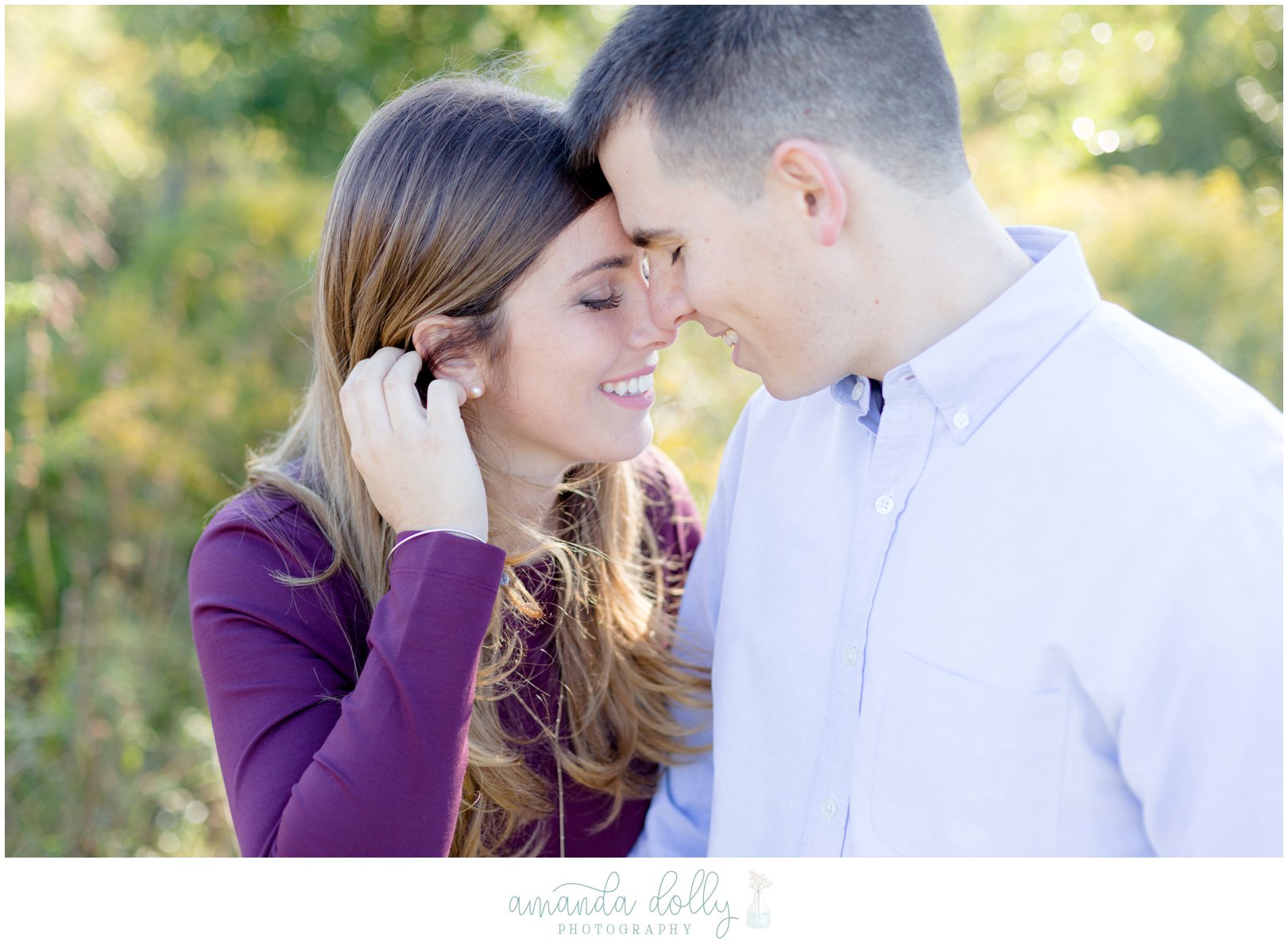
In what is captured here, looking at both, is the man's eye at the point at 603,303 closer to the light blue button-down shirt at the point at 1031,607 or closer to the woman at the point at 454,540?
the woman at the point at 454,540

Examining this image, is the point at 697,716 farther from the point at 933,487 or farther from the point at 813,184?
the point at 813,184

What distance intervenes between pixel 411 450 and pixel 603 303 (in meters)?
0.53

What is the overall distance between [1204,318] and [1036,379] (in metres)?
4.42

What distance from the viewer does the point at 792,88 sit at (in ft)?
5.54

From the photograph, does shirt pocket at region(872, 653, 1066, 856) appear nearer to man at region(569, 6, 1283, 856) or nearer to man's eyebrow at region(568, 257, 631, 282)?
man at region(569, 6, 1283, 856)

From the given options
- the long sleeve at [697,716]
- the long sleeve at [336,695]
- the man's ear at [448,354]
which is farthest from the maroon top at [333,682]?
the long sleeve at [697,716]

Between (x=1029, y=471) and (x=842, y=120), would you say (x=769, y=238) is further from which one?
(x=1029, y=471)

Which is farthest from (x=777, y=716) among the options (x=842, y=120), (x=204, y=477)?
(x=204, y=477)

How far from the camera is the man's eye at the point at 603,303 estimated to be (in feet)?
7.09

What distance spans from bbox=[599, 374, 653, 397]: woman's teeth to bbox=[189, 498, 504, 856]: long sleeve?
1.88ft

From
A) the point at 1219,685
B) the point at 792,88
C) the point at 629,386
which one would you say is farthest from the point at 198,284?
the point at 1219,685

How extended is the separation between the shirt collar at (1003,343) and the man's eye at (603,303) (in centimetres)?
72

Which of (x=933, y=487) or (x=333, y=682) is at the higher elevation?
(x=933, y=487)
